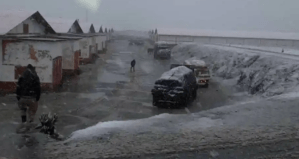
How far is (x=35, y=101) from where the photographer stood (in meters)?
8.88

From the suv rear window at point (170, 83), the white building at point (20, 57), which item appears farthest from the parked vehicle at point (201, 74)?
the white building at point (20, 57)

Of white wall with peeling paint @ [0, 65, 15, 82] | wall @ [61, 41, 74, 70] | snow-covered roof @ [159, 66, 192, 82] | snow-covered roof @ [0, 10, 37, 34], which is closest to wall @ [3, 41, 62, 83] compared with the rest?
white wall with peeling paint @ [0, 65, 15, 82]

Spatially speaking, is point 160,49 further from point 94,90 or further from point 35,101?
point 35,101

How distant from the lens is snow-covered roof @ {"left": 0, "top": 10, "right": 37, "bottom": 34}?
16.8 meters

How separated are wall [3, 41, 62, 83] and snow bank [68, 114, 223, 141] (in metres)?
9.21

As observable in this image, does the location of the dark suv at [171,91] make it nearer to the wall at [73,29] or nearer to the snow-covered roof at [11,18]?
the snow-covered roof at [11,18]

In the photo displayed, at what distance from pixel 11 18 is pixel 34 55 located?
13.6ft

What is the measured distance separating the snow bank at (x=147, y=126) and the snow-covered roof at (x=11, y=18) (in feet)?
36.6

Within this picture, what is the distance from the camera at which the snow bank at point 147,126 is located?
297 inches

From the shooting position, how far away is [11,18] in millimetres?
18422

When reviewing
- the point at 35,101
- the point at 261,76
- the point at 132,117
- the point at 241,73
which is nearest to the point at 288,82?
the point at 261,76

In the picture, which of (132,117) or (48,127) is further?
(132,117)

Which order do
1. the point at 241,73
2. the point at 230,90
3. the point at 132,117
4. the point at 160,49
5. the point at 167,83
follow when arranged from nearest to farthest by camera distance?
the point at 132,117, the point at 167,83, the point at 230,90, the point at 241,73, the point at 160,49

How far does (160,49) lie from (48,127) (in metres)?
36.0
